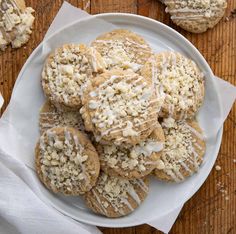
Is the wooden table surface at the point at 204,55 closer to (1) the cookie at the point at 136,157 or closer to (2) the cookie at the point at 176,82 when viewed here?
(2) the cookie at the point at 176,82

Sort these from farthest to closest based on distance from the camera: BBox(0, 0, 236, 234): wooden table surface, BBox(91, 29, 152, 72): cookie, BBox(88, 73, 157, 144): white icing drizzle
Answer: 1. BBox(0, 0, 236, 234): wooden table surface
2. BBox(91, 29, 152, 72): cookie
3. BBox(88, 73, 157, 144): white icing drizzle

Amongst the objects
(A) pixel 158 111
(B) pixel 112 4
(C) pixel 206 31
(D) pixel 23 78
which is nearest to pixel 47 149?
(D) pixel 23 78

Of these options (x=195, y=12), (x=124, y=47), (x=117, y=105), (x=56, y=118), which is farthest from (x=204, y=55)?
(x=56, y=118)

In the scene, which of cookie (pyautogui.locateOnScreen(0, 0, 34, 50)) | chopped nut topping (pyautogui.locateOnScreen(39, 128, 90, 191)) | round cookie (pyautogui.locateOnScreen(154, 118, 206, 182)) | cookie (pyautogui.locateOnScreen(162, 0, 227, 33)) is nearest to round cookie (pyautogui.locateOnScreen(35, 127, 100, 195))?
chopped nut topping (pyautogui.locateOnScreen(39, 128, 90, 191))

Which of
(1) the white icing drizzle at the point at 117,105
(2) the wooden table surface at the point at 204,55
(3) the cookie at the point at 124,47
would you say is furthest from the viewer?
(2) the wooden table surface at the point at 204,55

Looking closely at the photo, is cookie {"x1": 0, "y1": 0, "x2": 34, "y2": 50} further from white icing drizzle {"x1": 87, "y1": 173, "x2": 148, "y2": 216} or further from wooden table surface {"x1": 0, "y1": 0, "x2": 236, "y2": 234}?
white icing drizzle {"x1": 87, "y1": 173, "x2": 148, "y2": 216}

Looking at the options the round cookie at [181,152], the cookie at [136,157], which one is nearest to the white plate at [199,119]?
the round cookie at [181,152]
